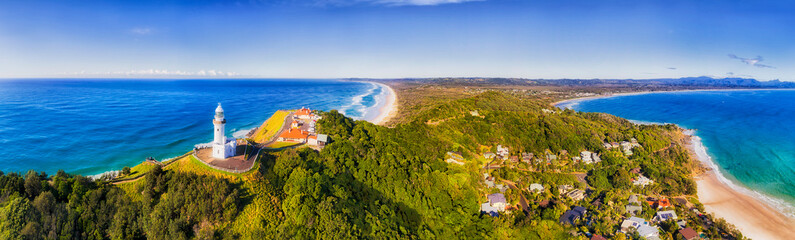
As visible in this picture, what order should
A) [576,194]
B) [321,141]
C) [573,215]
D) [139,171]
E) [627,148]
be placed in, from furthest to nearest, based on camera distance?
[627,148], [321,141], [576,194], [573,215], [139,171]

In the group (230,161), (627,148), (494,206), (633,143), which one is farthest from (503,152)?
(230,161)

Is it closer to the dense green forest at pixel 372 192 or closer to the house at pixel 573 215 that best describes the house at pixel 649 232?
the dense green forest at pixel 372 192

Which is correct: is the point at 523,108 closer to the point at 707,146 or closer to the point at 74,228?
the point at 707,146

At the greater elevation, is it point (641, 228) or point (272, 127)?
point (272, 127)

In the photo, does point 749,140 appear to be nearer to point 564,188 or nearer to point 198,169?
point 564,188

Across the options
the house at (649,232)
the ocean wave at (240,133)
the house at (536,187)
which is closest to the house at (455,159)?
the house at (536,187)

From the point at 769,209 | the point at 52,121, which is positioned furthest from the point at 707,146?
the point at 52,121

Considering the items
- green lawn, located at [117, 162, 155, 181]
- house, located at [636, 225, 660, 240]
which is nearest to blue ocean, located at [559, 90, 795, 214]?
house, located at [636, 225, 660, 240]

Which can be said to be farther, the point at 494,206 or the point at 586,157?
the point at 586,157
